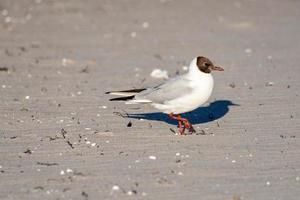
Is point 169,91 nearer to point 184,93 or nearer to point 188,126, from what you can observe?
point 184,93

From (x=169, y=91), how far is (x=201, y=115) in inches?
50.5

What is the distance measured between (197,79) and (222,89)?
2.84 metres

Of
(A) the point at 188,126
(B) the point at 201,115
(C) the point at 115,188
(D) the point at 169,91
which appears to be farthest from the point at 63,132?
(C) the point at 115,188

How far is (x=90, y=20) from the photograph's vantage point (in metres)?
20.0

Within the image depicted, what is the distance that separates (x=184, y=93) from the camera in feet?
27.3

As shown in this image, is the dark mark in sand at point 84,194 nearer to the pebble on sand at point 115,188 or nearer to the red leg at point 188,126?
the pebble on sand at point 115,188

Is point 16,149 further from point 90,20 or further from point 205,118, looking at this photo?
point 90,20

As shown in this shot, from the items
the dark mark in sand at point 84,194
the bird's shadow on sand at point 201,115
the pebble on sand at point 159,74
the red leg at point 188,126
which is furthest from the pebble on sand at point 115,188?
the pebble on sand at point 159,74

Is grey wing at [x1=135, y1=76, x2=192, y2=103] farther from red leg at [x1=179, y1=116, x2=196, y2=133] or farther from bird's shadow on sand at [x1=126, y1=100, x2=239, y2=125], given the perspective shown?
bird's shadow on sand at [x1=126, y1=100, x2=239, y2=125]

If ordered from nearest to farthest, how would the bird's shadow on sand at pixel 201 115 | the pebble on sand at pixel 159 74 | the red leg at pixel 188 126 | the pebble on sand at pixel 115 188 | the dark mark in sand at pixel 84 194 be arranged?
1. the dark mark in sand at pixel 84 194
2. the pebble on sand at pixel 115 188
3. the red leg at pixel 188 126
4. the bird's shadow on sand at pixel 201 115
5. the pebble on sand at pixel 159 74

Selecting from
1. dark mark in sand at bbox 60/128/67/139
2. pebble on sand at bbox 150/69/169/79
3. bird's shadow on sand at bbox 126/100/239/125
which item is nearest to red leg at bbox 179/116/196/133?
bird's shadow on sand at bbox 126/100/239/125

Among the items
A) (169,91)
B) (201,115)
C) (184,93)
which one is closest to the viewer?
(184,93)

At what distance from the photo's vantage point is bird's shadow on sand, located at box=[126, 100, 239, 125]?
9.31 m

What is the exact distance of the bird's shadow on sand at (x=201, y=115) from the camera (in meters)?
9.31
